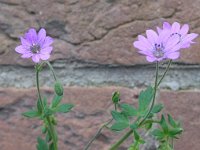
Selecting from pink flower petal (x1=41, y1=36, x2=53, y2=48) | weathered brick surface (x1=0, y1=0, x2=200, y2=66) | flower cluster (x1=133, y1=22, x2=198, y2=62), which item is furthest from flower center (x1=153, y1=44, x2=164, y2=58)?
weathered brick surface (x1=0, y1=0, x2=200, y2=66)

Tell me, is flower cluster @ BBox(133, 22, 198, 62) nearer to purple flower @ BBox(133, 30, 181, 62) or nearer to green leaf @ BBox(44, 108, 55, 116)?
purple flower @ BBox(133, 30, 181, 62)

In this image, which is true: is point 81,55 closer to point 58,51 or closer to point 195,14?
point 58,51

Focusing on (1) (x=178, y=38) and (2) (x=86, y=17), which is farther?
(2) (x=86, y=17)

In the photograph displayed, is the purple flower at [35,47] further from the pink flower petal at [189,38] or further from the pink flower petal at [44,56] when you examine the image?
the pink flower petal at [189,38]

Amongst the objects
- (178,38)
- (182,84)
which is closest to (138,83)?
(182,84)

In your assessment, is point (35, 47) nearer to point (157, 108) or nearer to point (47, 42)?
point (47, 42)

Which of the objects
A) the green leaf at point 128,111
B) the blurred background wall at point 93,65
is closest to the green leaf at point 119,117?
the green leaf at point 128,111
